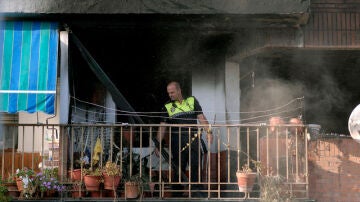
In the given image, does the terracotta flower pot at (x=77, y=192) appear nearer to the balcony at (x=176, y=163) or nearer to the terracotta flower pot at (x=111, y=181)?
the balcony at (x=176, y=163)

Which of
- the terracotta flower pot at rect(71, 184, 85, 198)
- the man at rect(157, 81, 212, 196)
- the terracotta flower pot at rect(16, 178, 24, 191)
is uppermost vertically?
the man at rect(157, 81, 212, 196)

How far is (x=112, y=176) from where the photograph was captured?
8891mm

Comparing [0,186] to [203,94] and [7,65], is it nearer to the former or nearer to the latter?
[7,65]

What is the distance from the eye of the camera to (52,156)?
9.83m

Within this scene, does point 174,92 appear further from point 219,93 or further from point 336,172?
point 336,172

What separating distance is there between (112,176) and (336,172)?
141 inches

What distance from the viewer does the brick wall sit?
30.4ft

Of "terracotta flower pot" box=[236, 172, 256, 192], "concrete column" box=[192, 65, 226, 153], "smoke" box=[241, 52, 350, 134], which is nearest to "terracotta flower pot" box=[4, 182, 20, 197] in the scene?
"terracotta flower pot" box=[236, 172, 256, 192]

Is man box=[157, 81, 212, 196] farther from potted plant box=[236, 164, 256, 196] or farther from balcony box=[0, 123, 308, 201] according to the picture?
potted plant box=[236, 164, 256, 196]

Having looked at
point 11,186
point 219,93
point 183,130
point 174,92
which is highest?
point 219,93

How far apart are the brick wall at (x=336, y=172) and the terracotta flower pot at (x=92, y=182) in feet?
11.2

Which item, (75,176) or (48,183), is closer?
(48,183)

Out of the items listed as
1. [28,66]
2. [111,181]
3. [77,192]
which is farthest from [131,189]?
[28,66]

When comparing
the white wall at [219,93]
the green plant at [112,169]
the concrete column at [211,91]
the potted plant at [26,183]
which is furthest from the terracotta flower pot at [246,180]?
the potted plant at [26,183]
